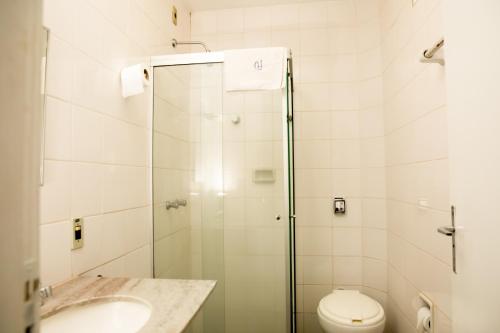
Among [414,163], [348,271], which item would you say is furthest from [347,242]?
[414,163]

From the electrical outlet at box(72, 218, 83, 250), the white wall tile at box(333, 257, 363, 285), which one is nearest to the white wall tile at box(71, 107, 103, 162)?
the electrical outlet at box(72, 218, 83, 250)

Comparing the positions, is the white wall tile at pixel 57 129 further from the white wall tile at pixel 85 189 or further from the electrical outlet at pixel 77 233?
the electrical outlet at pixel 77 233

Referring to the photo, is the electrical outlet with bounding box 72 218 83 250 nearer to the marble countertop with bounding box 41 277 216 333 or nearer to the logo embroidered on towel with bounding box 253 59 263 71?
the marble countertop with bounding box 41 277 216 333

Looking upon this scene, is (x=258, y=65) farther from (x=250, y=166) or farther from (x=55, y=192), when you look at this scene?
(x=55, y=192)

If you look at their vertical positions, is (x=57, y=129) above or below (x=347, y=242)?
above

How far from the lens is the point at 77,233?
1055 mm

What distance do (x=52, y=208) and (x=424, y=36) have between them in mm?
1832

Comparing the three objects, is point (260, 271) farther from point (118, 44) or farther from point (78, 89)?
point (118, 44)

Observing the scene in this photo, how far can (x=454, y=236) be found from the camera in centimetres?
94

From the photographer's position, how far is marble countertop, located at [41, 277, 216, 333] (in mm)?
697

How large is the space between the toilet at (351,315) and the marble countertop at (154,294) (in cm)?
102

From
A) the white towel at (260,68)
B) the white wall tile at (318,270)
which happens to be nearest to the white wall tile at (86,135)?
the white towel at (260,68)

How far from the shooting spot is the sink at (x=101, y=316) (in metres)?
0.79

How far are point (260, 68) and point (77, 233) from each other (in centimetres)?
122
